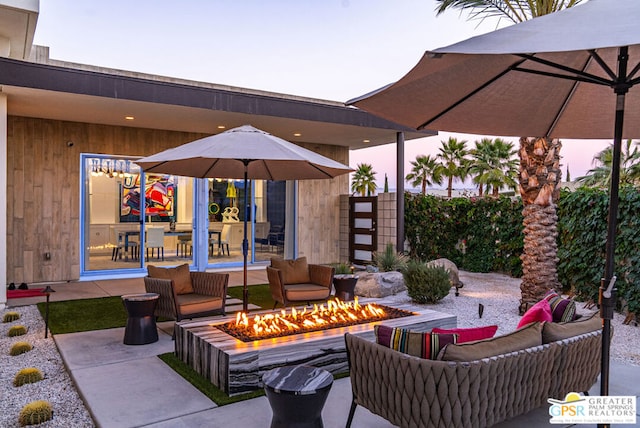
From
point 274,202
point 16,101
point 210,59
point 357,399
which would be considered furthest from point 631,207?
point 210,59

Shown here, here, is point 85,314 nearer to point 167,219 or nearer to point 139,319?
point 139,319

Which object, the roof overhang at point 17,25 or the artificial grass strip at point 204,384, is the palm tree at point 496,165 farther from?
the artificial grass strip at point 204,384

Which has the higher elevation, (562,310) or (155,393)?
(562,310)

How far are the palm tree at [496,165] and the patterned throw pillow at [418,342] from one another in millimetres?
20275

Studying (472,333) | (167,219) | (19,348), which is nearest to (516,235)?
(167,219)

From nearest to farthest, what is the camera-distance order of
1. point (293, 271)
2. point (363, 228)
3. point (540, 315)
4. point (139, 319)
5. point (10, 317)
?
point (540, 315) → point (139, 319) → point (10, 317) → point (293, 271) → point (363, 228)

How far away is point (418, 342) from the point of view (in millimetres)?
2773

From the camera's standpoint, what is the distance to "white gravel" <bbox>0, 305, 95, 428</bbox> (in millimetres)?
3389

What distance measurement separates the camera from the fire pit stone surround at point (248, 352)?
3.67 meters

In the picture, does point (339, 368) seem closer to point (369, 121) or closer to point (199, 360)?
point (199, 360)

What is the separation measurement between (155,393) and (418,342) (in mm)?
2144

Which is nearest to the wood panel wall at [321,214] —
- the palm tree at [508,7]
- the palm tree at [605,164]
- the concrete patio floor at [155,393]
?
the palm tree at [508,7]

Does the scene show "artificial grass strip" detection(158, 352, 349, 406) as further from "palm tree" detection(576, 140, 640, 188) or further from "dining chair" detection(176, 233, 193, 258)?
"palm tree" detection(576, 140, 640, 188)

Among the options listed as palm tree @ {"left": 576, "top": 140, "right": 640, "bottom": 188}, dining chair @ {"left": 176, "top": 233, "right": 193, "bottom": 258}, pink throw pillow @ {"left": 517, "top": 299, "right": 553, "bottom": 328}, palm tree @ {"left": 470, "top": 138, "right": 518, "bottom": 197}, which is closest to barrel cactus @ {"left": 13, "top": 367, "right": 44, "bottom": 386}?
pink throw pillow @ {"left": 517, "top": 299, "right": 553, "bottom": 328}
